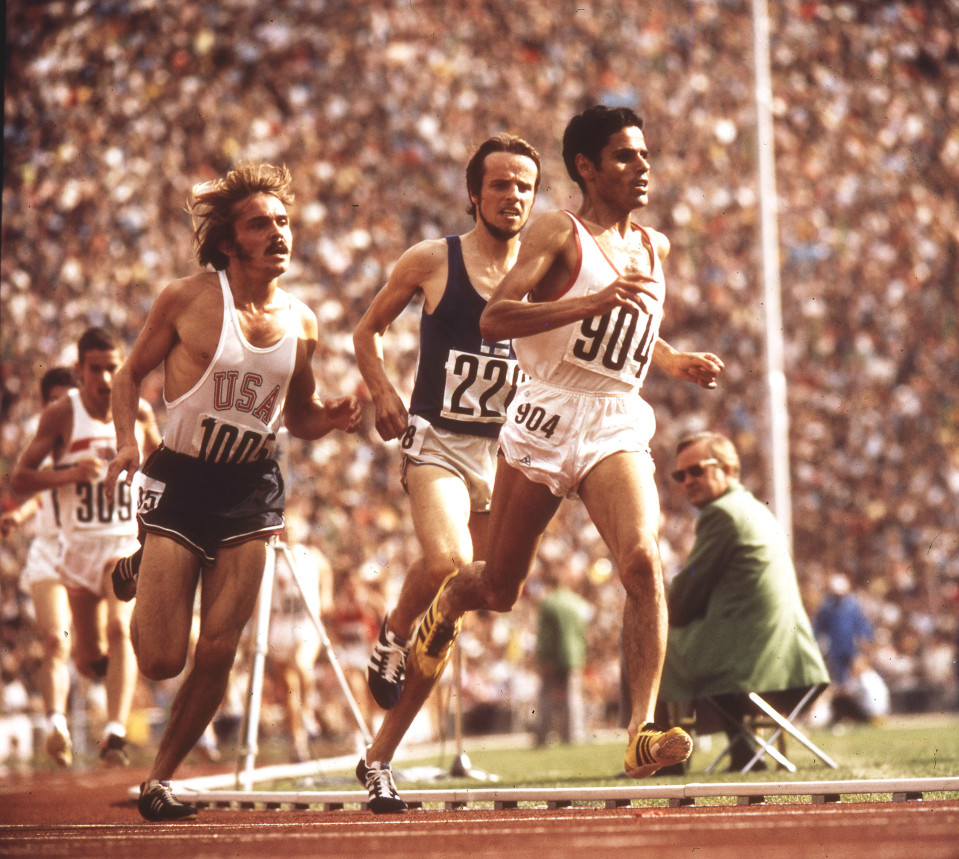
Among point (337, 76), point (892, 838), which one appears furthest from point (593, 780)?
point (337, 76)

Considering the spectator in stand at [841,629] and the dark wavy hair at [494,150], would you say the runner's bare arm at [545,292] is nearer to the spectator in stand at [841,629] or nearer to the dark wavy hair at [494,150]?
the dark wavy hair at [494,150]

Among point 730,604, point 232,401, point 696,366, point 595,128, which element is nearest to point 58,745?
point 232,401

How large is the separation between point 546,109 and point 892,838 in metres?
24.0

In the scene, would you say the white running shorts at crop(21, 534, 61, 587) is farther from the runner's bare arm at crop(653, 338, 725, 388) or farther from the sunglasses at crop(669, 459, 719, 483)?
the runner's bare arm at crop(653, 338, 725, 388)

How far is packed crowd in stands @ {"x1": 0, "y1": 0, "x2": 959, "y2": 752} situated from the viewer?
21.9 meters

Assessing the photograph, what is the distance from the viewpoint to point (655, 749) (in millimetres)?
5059

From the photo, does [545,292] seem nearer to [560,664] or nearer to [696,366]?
[696,366]

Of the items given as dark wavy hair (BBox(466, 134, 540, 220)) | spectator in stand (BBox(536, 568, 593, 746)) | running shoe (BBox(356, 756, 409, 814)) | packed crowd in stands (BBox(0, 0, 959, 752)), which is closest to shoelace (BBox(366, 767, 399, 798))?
running shoe (BBox(356, 756, 409, 814))

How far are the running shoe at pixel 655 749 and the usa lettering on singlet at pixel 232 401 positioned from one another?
2.12m

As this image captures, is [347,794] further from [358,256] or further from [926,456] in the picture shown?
[926,456]

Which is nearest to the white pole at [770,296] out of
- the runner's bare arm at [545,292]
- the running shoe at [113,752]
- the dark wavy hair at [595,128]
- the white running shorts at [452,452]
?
the running shoe at [113,752]

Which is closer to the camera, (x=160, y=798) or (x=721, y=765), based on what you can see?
(x=160, y=798)

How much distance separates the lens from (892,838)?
4.00 meters

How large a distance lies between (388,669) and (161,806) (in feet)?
3.79
